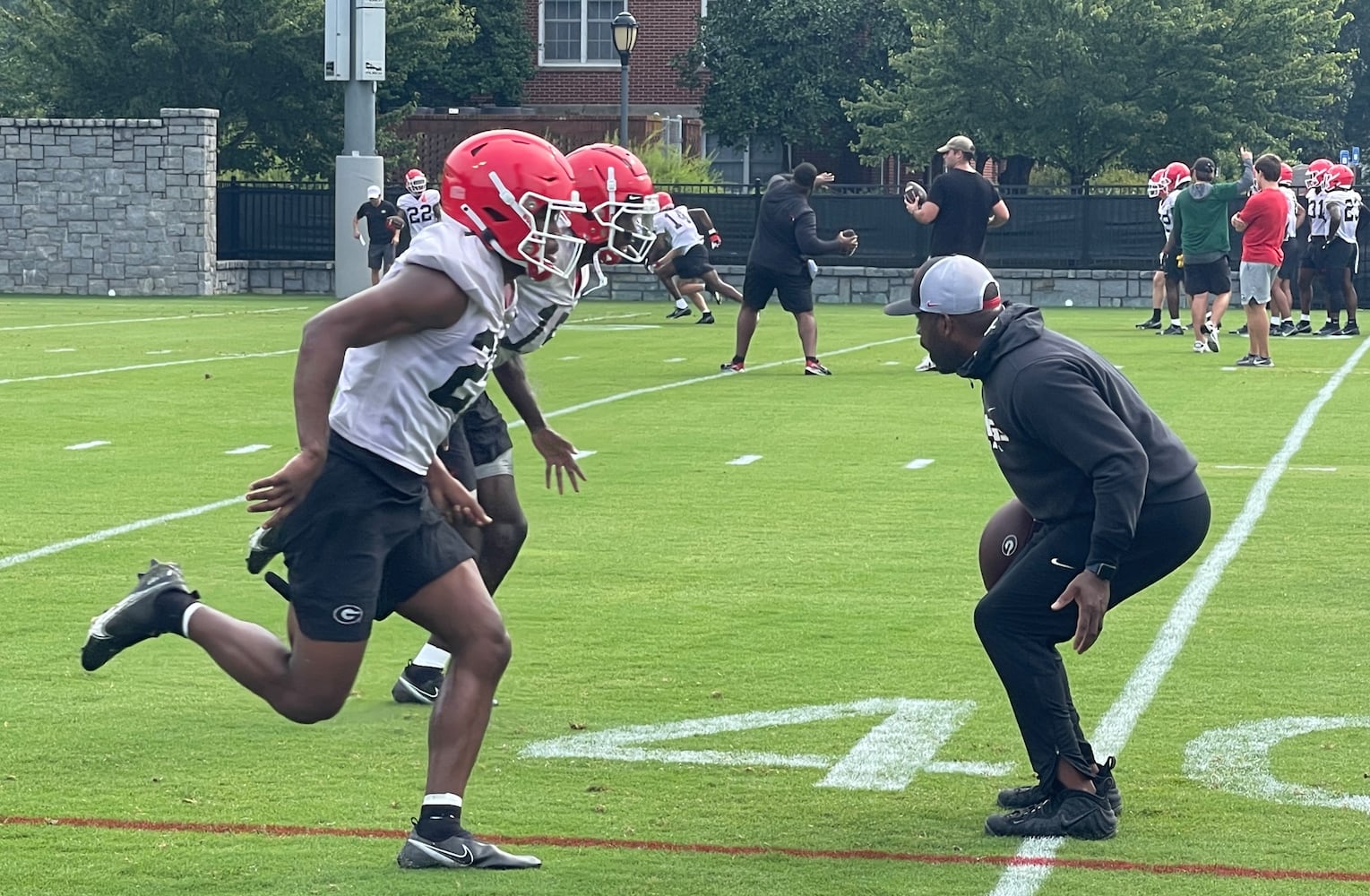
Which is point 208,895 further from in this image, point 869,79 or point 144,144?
point 869,79

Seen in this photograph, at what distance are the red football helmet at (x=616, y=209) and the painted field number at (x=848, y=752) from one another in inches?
58.9

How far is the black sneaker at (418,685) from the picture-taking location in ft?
22.1

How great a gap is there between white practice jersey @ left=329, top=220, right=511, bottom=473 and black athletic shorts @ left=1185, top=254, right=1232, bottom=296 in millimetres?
17125

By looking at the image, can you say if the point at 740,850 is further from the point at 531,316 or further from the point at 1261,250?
the point at 1261,250

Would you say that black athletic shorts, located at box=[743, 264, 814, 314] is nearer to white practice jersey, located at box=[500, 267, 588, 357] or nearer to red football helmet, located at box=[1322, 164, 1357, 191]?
red football helmet, located at box=[1322, 164, 1357, 191]

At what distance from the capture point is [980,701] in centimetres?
676

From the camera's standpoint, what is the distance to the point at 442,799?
4.96 m

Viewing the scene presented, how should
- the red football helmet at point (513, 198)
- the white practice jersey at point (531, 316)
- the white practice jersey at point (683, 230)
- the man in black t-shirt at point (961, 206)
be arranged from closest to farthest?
the red football helmet at point (513, 198) < the white practice jersey at point (531, 316) < the man in black t-shirt at point (961, 206) < the white practice jersey at point (683, 230)

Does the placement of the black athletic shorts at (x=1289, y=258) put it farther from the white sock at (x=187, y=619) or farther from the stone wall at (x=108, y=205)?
the white sock at (x=187, y=619)

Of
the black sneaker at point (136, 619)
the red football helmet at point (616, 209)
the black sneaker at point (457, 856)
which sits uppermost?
the red football helmet at point (616, 209)

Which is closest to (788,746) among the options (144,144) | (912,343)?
(912,343)

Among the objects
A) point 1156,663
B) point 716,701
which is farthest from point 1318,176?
point 716,701

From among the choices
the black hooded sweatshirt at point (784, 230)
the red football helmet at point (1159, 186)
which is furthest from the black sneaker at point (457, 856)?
the red football helmet at point (1159, 186)

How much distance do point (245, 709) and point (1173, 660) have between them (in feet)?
10.4
